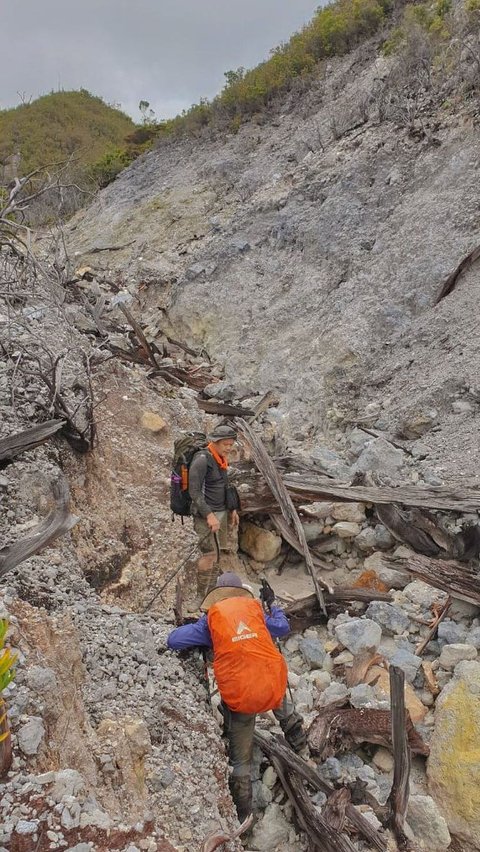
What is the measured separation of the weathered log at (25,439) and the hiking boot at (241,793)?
310 centimetres

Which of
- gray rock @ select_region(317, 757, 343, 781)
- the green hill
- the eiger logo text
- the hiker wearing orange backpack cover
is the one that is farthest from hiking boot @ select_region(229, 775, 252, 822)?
the green hill

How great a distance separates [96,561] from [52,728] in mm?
2682

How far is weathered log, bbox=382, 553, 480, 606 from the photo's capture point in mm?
5319

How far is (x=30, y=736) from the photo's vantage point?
2.55m

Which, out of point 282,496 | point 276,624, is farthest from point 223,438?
point 276,624

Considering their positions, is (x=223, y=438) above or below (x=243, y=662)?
above

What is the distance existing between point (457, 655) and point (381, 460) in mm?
3149

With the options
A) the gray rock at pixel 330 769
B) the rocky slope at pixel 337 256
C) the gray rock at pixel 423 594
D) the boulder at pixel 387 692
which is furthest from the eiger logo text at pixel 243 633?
the rocky slope at pixel 337 256

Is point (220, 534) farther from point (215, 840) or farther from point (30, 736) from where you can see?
point (30, 736)

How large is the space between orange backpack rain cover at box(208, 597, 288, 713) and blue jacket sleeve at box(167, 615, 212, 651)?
0.51 ft

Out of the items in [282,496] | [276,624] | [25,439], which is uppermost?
Result: [25,439]

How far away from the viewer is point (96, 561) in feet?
17.7

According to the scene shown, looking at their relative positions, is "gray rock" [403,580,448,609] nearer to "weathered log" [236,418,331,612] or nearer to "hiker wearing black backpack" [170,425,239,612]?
"weathered log" [236,418,331,612]

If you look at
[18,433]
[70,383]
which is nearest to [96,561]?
[18,433]
